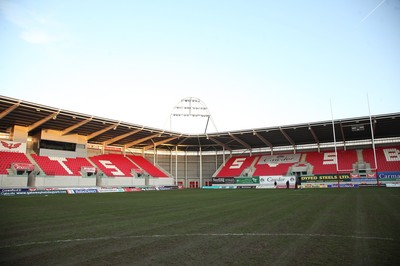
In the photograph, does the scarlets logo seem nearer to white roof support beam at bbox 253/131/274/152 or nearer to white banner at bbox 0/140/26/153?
white banner at bbox 0/140/26/153

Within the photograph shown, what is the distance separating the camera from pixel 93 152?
1975 inches

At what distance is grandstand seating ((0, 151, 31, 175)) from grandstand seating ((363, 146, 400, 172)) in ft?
167

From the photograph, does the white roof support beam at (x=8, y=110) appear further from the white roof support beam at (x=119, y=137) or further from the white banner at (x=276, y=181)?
the white banner at (x=276, y=181)

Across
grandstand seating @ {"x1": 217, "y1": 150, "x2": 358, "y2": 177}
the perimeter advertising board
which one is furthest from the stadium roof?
the perimeter advertising board

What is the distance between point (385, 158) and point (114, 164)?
149ft

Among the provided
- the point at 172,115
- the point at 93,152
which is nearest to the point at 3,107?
the point at 93,152

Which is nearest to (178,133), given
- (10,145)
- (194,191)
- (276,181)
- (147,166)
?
(147,166)

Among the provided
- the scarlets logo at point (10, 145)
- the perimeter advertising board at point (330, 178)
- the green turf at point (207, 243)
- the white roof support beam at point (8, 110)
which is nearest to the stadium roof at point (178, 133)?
the white roof support beam at point (8, 110)

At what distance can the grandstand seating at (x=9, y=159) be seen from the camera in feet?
108

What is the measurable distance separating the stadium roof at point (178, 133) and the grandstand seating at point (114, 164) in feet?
9.93

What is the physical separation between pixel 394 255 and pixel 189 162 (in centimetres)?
5853

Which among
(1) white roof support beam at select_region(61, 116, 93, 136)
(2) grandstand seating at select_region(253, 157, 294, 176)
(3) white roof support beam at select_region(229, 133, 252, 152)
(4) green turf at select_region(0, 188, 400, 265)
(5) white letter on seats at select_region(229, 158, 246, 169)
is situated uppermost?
(1) white roof support beam at select_region(61, 116, 93, 136)

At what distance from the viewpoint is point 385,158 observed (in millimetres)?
44531

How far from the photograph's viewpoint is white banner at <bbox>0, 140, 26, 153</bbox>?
3672 cm
